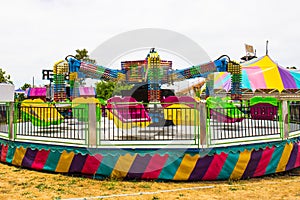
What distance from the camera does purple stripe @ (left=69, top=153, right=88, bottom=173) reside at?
6782 mm

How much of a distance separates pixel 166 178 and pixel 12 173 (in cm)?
406

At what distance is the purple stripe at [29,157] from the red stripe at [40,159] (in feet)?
0.29

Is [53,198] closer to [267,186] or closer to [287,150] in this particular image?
[267,186]

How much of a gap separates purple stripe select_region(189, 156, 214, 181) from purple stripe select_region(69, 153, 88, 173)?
8.65 ft

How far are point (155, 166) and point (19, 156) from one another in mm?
3926

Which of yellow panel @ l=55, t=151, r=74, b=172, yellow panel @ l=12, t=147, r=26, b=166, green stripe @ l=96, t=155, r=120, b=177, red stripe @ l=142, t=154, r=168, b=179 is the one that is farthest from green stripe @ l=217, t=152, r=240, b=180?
yellow panel @ l=12, t=147, r=26, b=166

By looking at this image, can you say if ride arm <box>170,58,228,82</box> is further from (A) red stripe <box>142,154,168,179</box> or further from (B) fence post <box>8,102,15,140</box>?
(B) fence post <box>8,102,15,140</box>

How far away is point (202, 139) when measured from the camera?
652cm

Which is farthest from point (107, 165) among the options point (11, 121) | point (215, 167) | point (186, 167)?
point (11, 121)

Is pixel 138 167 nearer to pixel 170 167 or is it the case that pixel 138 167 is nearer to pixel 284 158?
pixel 170 167

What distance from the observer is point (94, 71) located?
15.3m

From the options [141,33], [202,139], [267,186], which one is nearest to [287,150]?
[267,186]

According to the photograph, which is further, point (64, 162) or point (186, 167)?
point (64, 162)

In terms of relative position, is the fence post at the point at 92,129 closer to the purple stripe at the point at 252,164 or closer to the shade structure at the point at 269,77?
the purple stripe at the point at 252,164
